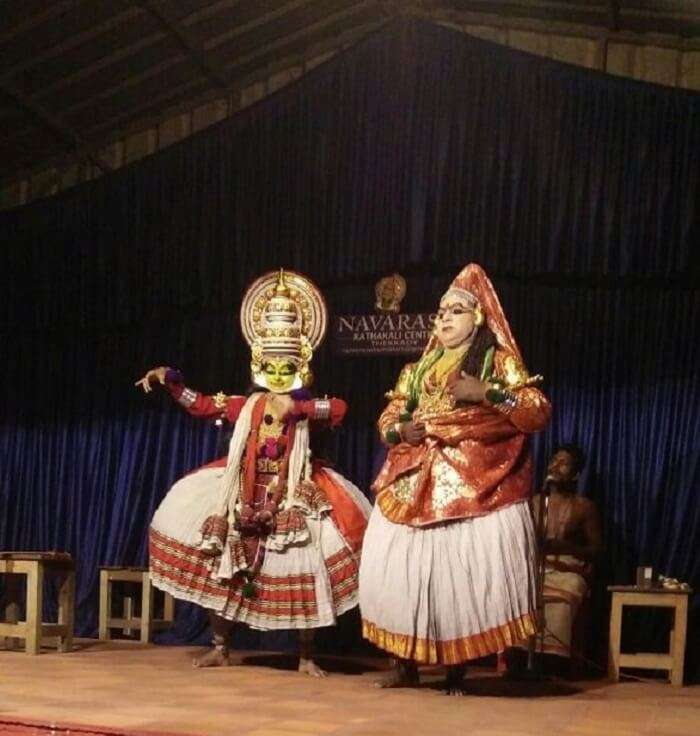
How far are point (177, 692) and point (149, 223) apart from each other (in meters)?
3.53

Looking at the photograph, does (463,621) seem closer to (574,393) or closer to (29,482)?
(574,393)

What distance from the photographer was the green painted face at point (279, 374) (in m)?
5.87

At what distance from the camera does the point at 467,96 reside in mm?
6578

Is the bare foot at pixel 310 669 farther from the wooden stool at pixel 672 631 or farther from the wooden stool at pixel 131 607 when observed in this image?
the wooden stool at pixel 131 607

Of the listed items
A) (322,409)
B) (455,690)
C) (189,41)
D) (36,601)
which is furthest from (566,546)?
(189,41)

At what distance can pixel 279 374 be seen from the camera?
19.3ft

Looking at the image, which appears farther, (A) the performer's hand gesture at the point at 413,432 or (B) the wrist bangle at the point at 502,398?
(A) the performer's hand gesture at the point at 413,432

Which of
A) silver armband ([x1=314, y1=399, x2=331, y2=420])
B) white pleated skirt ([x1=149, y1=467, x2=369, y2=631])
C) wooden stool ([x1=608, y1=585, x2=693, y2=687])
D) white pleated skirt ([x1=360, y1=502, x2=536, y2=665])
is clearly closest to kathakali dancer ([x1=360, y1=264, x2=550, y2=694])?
white pleated skirt ([x1=360, y1=502, x2=536, y2=665])

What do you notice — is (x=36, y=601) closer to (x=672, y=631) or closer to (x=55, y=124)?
(x=672, y=631)

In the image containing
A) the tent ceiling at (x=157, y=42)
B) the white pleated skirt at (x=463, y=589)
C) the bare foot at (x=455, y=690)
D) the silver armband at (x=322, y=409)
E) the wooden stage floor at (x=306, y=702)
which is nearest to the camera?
the wooden stage floor at (x=306, y=702)

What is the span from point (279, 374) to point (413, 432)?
123cm

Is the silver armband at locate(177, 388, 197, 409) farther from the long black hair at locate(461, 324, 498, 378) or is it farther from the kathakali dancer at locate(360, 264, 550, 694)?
the long black hair at locate(461, 324, 498, 378)

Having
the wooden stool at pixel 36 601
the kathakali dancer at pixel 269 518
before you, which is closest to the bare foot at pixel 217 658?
the kathakali dancer at pixel 269 518

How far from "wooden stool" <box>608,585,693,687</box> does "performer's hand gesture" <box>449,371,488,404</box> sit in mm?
1613
